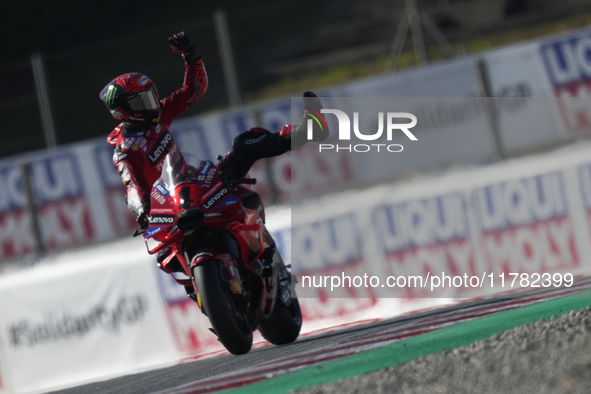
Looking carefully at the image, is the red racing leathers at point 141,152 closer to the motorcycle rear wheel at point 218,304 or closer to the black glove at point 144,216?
the black glove at point 144,216

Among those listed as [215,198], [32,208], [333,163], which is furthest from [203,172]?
[32,208]

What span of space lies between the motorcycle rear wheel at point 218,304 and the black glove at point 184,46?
177cm

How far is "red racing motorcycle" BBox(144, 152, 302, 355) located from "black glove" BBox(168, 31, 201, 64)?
99 cm

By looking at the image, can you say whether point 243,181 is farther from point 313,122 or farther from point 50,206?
point 50,206

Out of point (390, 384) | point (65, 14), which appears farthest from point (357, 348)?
point (65, 14)

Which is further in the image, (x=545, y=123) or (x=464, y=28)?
(x=464, y=28)

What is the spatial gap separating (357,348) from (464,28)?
Answer: 11755mm

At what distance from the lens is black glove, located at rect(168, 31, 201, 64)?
18.7 feet

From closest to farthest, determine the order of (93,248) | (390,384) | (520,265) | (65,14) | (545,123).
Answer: (390,384) → (520,265) → (545,123) → (93,248) → (65,14)

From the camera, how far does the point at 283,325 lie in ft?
18.6

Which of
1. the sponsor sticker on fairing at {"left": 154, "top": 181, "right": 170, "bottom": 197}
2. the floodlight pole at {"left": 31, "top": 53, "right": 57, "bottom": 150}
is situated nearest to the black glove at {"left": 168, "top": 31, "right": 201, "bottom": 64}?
the sponsor sticker on fairing at {"left": 154, "top": 181, "right": 170, "bottom": 197}

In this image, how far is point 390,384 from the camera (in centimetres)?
352

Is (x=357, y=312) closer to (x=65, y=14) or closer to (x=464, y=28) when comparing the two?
(x=464, y=28)

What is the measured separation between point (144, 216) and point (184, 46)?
A: 53.3 inches
